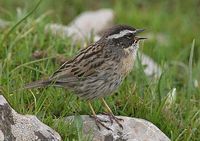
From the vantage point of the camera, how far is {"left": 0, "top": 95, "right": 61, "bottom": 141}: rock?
19.1 ft

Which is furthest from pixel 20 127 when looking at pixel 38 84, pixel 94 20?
pixel 94 20

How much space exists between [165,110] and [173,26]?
5634mm

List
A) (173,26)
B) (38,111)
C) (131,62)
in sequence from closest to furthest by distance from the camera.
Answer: (38,111)
(131,62)
(173,26)

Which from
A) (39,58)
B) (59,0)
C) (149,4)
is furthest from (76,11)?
(39,58)

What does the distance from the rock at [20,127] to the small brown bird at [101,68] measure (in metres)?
0.84

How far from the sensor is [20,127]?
5945 mm

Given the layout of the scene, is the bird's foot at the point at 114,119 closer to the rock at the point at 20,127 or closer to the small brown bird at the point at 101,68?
the small brown bird at the point at 101,68

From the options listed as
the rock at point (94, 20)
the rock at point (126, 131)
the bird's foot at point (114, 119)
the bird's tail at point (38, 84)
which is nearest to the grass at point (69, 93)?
the bird's tail at point (38, 84)

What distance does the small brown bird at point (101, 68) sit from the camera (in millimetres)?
6914

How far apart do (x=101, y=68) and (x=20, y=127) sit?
1.37 m

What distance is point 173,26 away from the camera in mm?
12773

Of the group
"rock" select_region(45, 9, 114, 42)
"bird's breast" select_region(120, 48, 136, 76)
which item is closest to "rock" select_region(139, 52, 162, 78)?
"bird's breast" select_region(120, 48, 136, 76)

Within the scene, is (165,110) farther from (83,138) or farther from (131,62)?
(83,138)

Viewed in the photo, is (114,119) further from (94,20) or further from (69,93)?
(94,20)
